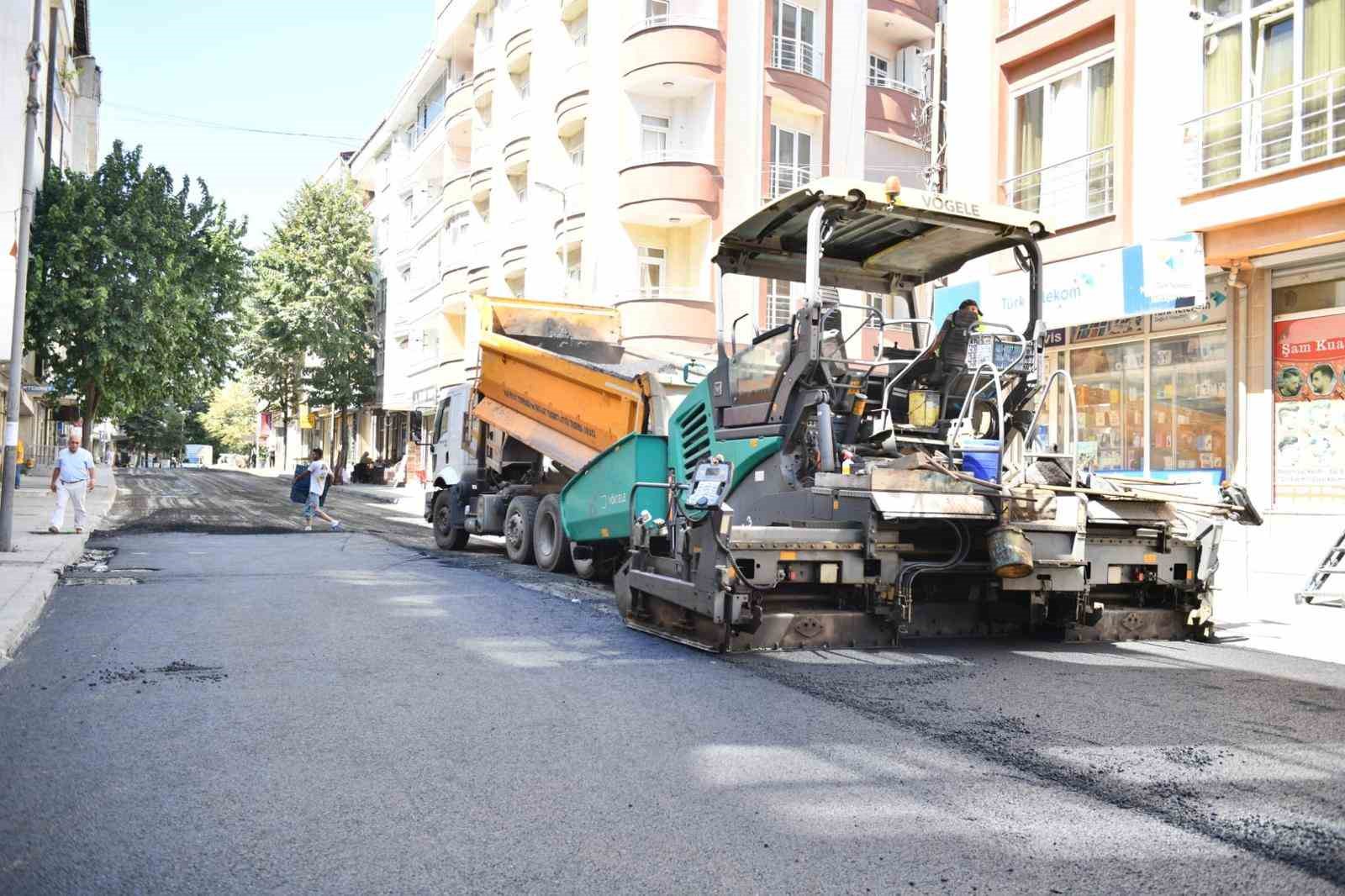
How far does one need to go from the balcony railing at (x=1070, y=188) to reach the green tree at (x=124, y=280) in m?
24.2

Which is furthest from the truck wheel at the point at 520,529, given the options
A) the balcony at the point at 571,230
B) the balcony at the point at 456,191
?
the balcony at the point at 456,191

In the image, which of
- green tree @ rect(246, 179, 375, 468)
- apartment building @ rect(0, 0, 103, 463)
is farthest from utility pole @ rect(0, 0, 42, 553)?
green tree @ rect(246, 179, 375, 468)

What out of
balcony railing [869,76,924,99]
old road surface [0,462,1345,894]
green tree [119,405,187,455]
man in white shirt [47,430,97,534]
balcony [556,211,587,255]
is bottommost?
old road surface [0,462,1345,894]

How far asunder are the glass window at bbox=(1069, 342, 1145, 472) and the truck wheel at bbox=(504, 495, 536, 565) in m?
7.43

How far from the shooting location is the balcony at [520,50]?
3319 cm

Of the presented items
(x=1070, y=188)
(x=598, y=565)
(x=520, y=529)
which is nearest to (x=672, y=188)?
(x=1070, y=188)

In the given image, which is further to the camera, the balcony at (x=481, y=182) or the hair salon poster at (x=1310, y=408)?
the balcony at (x=481, y=182)

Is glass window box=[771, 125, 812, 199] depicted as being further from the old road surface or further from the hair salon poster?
the old road surface

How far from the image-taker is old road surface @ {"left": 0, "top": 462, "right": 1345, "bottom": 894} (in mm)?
3686

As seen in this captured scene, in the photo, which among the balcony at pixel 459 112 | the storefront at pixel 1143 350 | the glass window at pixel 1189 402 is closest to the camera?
the storefront at pixel 1143 350

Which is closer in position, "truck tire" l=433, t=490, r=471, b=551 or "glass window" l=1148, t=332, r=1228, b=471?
"glass window" l=1148, t=332, r=1228, b=471

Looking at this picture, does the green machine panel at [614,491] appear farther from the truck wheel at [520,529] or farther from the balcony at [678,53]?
the balcony at [678,53]

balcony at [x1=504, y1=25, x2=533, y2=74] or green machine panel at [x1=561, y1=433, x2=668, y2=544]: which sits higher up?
balcony at [x1=504, y1=25, x2=533, y2=74]

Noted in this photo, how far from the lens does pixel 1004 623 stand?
841 centimetres
